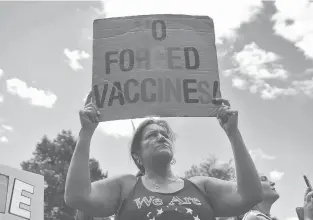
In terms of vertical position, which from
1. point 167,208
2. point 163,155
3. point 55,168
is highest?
point 55,168

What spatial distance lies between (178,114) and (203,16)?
2.54 ft

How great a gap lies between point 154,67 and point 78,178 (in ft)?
3.35

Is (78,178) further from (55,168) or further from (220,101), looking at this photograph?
(55,168)

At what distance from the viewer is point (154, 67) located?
267cm

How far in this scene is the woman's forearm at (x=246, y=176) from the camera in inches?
82.5

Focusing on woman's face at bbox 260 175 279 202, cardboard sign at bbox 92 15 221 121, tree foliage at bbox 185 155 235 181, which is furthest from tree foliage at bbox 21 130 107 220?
cardboard sign at bbox 92 15 221 121

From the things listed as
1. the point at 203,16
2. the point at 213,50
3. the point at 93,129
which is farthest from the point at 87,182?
the point at 203,16

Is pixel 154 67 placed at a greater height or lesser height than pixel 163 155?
greater

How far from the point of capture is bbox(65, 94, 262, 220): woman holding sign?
1.97m

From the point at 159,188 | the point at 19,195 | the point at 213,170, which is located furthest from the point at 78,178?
the point at 213,170

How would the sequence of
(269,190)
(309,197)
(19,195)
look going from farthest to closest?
1. (19,195)
2. (269,190)
3. (309,197)

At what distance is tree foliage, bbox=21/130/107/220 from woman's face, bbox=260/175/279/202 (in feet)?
66.2

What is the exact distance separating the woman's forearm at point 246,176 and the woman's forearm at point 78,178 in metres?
0.81

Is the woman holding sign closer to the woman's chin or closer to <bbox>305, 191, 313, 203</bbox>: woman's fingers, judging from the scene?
the woman's chin
